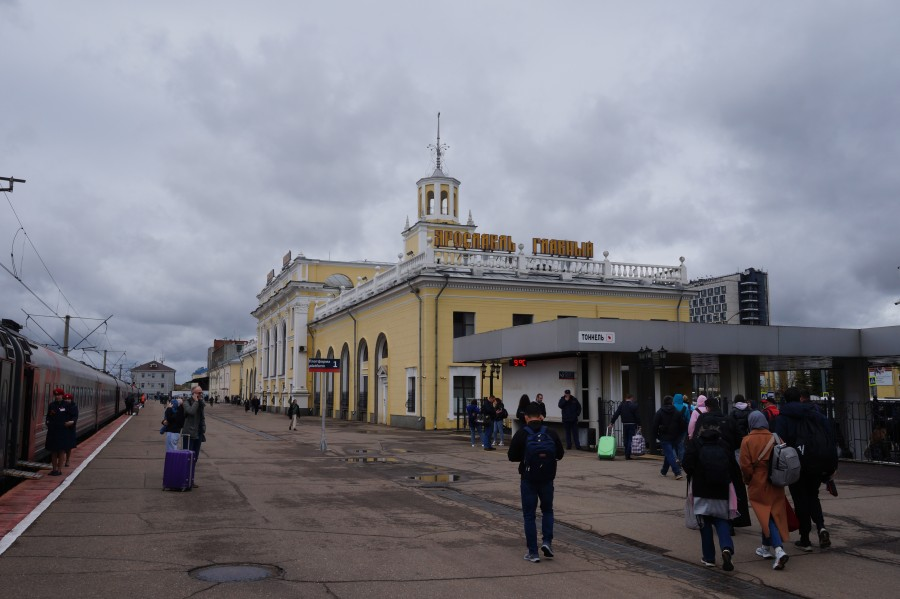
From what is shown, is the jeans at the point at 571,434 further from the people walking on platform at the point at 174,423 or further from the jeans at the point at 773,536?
the jeans at the point at 773,536

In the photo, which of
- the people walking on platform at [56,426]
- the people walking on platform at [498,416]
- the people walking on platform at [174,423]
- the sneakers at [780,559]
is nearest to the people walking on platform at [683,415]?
the people walking on platform at [498,416]

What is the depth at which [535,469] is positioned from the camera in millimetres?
7973

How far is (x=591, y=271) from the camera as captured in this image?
3966 cm

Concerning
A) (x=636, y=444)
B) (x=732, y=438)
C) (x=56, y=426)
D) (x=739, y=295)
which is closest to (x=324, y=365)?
(x=56, y=426)

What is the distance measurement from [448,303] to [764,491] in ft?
92.1

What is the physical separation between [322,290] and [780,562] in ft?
187

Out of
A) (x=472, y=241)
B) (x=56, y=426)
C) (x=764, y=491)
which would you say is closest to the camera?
(x=764, y=491)

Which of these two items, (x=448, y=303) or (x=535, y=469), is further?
(x=448, y=303)

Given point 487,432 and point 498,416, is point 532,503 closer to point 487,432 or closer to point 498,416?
point 487,432

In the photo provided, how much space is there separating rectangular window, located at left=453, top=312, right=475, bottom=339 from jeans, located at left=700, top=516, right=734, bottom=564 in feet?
92.3

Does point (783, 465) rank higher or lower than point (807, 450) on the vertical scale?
lower

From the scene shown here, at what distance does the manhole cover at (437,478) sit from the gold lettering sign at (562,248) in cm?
2630

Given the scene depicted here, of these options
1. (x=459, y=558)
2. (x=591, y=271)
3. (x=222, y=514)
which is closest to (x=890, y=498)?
(x=459, y=558)

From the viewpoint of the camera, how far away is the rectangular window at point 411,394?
3584cm
